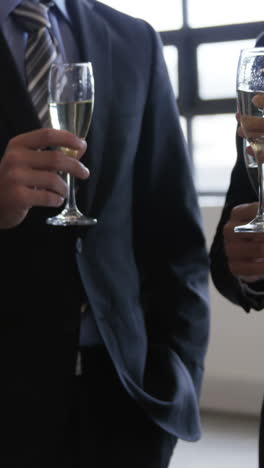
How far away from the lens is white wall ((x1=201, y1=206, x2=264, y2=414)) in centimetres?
385

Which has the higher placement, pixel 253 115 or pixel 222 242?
pixel 253 115

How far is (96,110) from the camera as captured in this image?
5.46ft

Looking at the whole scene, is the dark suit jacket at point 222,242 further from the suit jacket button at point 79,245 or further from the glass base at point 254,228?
the glass base at point 254,228

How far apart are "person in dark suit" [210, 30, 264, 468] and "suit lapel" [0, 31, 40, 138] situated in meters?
0.40

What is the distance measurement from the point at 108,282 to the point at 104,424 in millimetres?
285

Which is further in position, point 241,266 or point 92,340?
point 92,340

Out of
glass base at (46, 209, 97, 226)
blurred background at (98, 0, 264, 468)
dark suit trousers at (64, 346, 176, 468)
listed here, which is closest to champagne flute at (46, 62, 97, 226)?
glass base at (46, 209, 97, 226)

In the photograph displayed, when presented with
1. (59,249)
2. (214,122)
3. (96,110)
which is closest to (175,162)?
(96,110)

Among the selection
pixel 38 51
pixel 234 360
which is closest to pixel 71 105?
pixel 38 51

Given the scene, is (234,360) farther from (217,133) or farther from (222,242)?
(222,242)

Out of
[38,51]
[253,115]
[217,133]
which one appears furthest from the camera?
[217,133]

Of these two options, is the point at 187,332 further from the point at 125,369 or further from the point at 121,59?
the point at 121,59

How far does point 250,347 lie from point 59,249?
2.45 m

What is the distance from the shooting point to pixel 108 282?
163 cm
